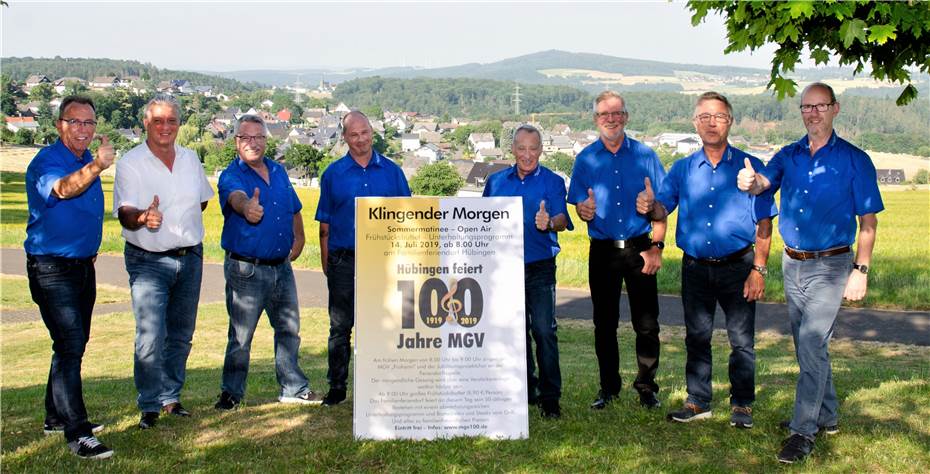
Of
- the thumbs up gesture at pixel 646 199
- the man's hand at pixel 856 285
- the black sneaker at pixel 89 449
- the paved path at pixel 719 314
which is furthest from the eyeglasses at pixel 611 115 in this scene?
the paved path at pixel 719 314

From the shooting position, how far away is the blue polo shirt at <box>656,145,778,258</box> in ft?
21.3

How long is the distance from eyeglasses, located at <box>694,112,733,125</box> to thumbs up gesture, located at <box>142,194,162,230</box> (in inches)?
156

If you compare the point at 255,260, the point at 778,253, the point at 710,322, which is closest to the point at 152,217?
the point at 255,260

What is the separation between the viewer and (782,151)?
6098 millimetres

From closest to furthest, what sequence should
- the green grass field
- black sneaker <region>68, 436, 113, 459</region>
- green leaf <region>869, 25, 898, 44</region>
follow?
green leaf <region>869, 25, 898, 44</region>
black sneaker <region>68, 436, 113, 459</region>
the green grass field

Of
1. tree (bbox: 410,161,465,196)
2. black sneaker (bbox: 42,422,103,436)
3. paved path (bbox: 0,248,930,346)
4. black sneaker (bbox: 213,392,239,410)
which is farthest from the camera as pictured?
tree (bbox: 410,161,465,196)

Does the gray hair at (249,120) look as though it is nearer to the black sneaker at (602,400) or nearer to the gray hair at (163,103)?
the gray hair at (163,103)

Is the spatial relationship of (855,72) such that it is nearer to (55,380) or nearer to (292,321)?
(292,321)

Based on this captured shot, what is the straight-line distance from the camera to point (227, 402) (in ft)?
23.4

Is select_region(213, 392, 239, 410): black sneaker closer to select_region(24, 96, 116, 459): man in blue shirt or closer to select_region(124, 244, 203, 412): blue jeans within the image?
select_region(124, 244, 203, 412): blue jeans

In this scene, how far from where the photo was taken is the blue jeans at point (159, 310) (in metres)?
6.46

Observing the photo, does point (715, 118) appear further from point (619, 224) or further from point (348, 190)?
point (348, 190)

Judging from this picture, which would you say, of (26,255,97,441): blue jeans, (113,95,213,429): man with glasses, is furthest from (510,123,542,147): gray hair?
(26,255,97,441): blue jeans

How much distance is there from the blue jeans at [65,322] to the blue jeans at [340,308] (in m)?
1.92
